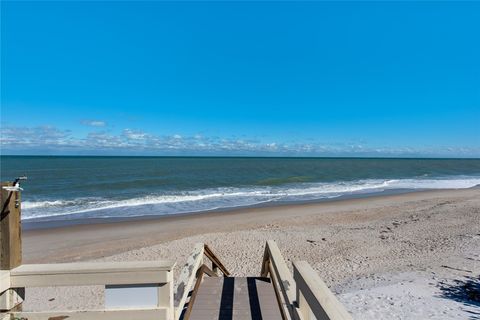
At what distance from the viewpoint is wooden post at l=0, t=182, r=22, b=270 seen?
219cm

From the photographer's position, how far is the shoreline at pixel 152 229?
437 inches

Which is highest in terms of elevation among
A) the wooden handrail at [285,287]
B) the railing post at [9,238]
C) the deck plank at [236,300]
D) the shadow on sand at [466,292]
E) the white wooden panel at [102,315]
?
the railing post at [9,238]

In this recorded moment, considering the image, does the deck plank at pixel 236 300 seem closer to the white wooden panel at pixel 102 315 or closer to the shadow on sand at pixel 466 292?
the white wooden panel at pixel 102 315

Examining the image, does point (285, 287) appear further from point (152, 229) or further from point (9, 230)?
point (152, 229)

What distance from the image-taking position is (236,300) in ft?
13.7

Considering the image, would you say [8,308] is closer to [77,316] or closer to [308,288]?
[77,316]

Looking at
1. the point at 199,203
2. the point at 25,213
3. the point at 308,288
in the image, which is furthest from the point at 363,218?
the point at 25,213

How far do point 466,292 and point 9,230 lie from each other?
6949 mm

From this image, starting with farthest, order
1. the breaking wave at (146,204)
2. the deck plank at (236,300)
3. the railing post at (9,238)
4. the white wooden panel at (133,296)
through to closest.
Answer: the breaking wave at (146,204)
the deck plank at (236,300)
the white wooden panel at (133,296)
the railing post at (9,238)

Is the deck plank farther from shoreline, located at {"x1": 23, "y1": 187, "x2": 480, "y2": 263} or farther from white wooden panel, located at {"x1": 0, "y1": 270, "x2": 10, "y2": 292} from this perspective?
shoreline, located at {"x1": 23, "y1": 187, "x2": 480, "y2": 263}

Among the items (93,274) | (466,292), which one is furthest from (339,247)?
(93,274)

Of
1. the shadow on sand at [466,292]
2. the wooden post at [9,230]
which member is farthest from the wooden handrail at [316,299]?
the shadow on sand at [466,292]

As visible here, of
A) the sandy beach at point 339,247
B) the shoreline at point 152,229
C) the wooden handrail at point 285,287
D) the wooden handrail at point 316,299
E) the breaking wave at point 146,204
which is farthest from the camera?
the breaking wave at point 146,204

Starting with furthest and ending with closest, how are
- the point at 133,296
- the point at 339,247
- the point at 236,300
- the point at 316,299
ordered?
the point at 339,247
the point at 236,300
the point at 133,296
the point at 316,299
